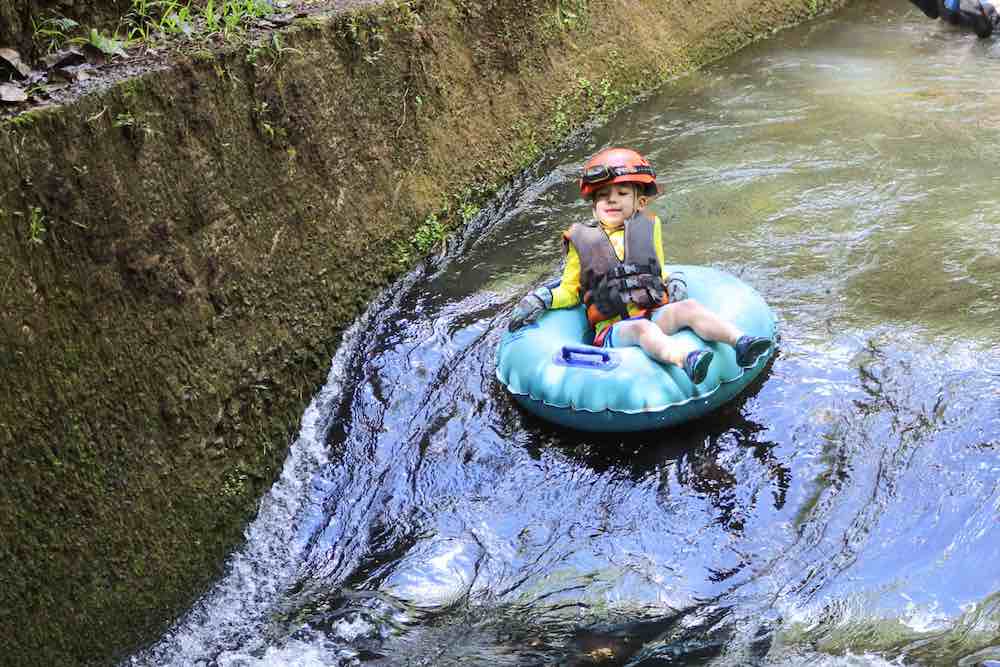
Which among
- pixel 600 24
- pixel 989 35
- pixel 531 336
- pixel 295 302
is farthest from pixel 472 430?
pixel 989 35

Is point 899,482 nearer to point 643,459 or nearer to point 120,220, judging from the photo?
point 643,459

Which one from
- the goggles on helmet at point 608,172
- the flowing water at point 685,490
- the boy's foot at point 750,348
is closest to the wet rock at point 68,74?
the flowing water at point 685,490

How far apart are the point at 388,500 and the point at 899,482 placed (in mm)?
2157

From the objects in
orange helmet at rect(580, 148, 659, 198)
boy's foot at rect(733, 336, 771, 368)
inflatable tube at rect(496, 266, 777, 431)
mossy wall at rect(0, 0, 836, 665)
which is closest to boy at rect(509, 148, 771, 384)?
orange helmet at rect(580, 148, 659, 198)

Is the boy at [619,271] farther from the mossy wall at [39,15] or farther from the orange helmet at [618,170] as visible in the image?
the mossy wall at [39,15]

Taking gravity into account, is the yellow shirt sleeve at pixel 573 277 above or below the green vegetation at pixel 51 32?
below

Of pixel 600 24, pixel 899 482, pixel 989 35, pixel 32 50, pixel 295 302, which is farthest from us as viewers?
pixel 989 35

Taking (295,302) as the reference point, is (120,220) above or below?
above

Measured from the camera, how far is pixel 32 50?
4441mm

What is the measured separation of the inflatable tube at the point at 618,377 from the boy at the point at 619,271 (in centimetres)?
11

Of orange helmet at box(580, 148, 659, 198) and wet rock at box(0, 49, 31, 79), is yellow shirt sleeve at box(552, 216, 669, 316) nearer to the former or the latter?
orange helmet at box(580, 148, 659, 198)

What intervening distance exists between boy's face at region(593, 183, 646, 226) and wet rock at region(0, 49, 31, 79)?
2.63 meters

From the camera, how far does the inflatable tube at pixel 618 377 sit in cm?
448

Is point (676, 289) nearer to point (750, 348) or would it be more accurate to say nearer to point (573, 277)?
point (573, 277)
